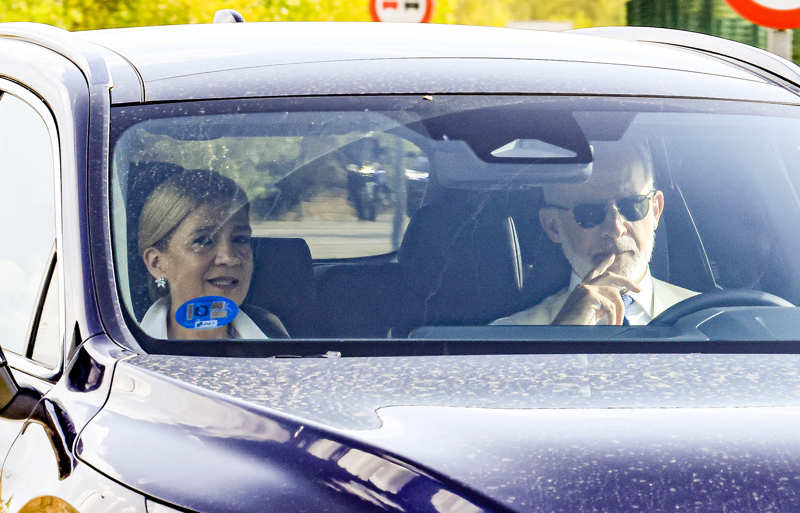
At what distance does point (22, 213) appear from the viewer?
320cm

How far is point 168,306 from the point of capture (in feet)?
8.88

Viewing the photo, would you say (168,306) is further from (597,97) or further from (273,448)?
(597,97)

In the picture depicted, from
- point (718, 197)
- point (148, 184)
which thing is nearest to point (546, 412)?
point (148, 184)

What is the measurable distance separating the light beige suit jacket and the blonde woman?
1.45 feet

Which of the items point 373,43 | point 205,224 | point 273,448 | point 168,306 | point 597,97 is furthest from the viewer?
point 373,43

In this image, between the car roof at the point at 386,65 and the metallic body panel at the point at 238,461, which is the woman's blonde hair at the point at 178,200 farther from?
the metallic body panel at the point at 238,461

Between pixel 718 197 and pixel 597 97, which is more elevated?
pixel 597 97

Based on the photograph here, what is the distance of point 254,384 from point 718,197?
1.41 meters

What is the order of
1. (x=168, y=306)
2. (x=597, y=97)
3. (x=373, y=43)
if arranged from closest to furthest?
1. (x=168, y=306)
2. (x=597, y=97)
3. (x=373, y=43)

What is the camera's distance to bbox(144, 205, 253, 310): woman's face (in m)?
2.78

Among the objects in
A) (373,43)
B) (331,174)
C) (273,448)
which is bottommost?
(273,448)

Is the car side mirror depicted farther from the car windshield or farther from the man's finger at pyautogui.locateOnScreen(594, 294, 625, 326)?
the man's finger at pyautogui.locateOnScreen(594, 294, 625, 326)

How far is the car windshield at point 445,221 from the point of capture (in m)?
2.75

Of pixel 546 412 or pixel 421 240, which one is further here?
pixel 421 240
